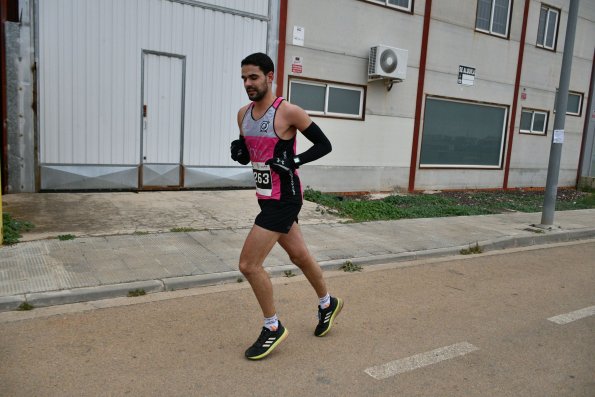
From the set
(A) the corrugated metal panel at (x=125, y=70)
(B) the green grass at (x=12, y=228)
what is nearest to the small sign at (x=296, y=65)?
(A) the corrugated metal panel at (x=125, y=70)

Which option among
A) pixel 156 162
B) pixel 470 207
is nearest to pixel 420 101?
pixel 470 207

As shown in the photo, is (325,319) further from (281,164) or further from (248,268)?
(281,164)

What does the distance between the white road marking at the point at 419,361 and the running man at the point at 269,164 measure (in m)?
0.75

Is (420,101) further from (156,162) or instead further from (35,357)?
(35,357)

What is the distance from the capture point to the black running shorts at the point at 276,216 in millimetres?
3777

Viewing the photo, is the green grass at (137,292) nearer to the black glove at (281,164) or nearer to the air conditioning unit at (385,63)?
the black glove at (281,164)

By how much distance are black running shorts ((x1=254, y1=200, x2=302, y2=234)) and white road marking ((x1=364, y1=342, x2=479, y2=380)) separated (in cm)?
119

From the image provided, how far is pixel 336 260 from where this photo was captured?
256 inches

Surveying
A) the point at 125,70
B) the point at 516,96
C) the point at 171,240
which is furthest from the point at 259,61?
the point at 516,96

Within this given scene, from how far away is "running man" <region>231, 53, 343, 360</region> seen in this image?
3.71 m

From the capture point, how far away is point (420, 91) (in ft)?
42.4

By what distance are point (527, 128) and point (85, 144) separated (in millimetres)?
12993

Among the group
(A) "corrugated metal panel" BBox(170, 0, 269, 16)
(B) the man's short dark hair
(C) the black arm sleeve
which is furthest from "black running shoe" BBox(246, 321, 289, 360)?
(A) "corrugated metal panel" BBox(170, 0, 269, 16)

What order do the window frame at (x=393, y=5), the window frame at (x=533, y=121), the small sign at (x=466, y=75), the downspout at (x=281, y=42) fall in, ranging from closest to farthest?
the downspout at (x=281, y=42)
the window frame at (x=393, y=5)
the small sign at (x=466, y=75)
the window frame at (x=533, y=121)
